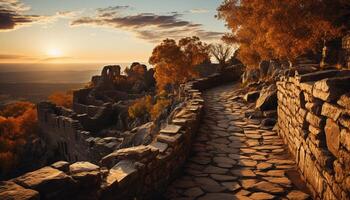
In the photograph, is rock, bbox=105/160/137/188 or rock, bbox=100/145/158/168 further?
rock, bbox=100/145/158/168

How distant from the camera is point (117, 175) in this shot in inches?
142

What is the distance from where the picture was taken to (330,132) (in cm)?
343

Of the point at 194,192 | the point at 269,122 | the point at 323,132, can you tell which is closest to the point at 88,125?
the point at 269,122

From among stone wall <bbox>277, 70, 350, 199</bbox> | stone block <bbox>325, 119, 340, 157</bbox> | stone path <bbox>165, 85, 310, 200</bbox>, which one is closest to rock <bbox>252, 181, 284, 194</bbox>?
stone path <bbox>165, 85, 310, 200</bbox>

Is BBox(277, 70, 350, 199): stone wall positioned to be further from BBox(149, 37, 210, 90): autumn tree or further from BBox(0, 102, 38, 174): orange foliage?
BBox(0, 102, 38, 174): orange foliage

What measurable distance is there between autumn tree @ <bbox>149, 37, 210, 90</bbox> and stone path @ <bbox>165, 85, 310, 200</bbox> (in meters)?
26.6

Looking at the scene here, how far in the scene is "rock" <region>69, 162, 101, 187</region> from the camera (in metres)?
2.93

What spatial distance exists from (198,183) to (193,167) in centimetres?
72

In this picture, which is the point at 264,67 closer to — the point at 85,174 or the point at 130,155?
the point at 130,155

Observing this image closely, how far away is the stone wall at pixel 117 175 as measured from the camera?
2.62m

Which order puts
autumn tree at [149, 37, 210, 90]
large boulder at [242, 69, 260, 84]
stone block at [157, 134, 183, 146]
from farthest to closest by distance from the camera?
1. autumn tree at [149, 37, 210, 90]
2. large boulder at [242, 69, 260, 84]
3. stone block at [157, 134, 183, 146]

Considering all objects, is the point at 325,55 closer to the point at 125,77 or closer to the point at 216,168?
the point at 216,168

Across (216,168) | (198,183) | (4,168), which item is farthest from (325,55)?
(4,168)

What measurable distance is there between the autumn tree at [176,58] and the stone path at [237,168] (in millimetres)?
26586
